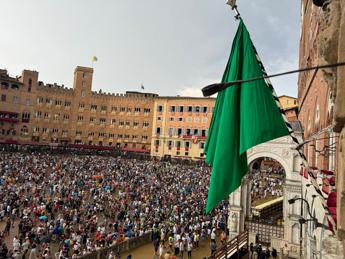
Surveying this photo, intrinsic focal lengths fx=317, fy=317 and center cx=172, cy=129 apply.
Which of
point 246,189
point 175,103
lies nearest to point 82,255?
point 246,189

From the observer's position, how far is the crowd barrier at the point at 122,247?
15613 millimetres

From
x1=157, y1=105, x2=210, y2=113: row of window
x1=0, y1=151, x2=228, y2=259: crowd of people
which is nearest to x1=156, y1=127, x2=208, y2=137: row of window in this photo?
x1=157, y1=105, x2=210, y2=113: row of window

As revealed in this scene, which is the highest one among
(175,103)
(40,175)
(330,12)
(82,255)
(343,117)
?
(175,103)

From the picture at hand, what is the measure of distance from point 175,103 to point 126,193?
37941 mm

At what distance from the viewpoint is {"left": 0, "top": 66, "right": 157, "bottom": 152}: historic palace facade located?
61812 mm

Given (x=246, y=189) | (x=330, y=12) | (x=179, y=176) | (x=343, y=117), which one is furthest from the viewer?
(x=179, y=176)

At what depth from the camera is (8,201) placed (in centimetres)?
2198

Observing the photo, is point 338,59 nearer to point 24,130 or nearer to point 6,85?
point 6,85

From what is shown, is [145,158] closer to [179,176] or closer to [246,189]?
[179,176]

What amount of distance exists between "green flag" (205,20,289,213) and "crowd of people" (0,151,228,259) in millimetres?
11415

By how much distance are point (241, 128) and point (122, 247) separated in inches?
573

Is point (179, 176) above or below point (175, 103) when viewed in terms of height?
below

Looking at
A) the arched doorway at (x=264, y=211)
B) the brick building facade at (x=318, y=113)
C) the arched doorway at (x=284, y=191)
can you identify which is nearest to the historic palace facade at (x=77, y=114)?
the arched doorway at (x=264, y=211)

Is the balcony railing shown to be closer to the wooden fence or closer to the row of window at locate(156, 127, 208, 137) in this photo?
the row of window at locate(156, 127, 208, 137)
